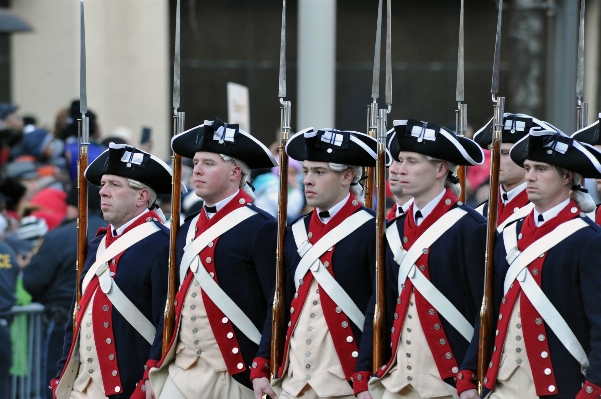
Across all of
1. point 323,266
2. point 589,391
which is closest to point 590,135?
point 323,266

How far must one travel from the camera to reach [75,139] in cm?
1170

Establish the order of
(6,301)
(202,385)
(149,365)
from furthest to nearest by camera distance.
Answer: (6,301) < (149,365) < (202,385)

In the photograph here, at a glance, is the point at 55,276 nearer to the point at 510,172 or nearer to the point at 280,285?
the point at 280,285

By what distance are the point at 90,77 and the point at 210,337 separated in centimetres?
990

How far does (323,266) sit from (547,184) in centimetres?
122

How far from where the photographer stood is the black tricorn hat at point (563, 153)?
5.18 metres

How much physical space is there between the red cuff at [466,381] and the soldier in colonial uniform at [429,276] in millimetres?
120

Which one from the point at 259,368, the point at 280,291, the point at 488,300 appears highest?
the point at 488,300

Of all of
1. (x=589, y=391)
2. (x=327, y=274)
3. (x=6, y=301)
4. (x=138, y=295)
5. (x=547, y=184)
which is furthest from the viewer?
(x=6, y=301)

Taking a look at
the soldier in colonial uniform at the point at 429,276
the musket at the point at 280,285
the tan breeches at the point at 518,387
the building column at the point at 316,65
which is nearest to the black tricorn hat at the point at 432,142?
the soldier in colonial uniform at the point at 429,276

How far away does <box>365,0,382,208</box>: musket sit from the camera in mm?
6102

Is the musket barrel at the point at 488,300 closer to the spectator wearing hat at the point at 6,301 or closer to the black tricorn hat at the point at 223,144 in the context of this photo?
the black tricorn hat at the point at 223,144

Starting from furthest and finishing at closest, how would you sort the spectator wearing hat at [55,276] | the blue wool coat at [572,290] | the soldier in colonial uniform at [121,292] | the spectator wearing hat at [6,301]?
the spectator wearing hat at [55,276]
the spectator wearing hat at [6,301]
the soldier in colonial uniform at [121,292]
the blue wool coat at [572,290]

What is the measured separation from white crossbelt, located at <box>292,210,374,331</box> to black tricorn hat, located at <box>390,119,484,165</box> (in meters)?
0.47
